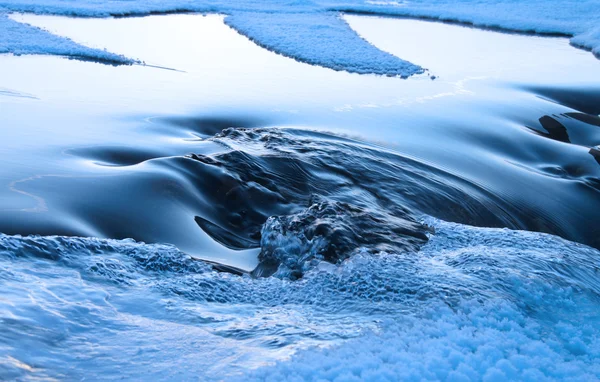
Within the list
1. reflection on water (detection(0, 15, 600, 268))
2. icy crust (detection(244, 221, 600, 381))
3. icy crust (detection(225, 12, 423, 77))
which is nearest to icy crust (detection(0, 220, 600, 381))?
icy crust (detection(244, 221, 600, 381))

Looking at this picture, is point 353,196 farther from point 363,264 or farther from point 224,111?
point 224,111

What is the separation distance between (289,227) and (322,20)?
8346 mm

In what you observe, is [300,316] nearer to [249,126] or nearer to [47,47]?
[249,126]

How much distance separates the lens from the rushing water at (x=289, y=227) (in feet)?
7.07

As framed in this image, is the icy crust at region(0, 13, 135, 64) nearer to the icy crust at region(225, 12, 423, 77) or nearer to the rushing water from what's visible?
the rushing water

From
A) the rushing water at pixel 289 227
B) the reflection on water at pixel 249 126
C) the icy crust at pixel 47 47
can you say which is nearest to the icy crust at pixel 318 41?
Answer: the reflection on water at pixel 249 126

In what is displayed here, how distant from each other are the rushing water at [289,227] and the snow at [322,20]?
96 cm

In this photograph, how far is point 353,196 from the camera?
3.80 meters

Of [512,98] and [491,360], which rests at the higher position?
[512,98]

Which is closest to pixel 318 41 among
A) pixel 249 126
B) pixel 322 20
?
pixel 322 20

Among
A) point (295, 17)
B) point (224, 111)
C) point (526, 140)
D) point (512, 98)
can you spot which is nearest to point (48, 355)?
point (224, 111)

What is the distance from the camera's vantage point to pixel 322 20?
35.8ft

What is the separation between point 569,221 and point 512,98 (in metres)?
3.03

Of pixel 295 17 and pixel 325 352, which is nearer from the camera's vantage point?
pixel 325 352
